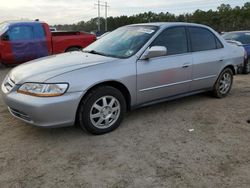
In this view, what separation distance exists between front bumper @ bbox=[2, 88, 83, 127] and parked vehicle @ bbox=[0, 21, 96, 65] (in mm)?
6762

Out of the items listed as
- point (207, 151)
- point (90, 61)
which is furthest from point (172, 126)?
point (90, 61)

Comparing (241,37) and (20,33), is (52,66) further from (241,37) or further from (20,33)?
(241,37)

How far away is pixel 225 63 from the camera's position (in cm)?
591

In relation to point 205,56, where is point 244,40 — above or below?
above

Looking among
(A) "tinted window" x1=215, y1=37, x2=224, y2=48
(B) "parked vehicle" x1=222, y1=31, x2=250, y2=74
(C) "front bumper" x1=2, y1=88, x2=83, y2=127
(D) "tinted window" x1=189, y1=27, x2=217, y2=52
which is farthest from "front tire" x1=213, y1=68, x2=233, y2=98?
(B) "parked vehicle" x1=222, y1=31, x2=250, y2=74

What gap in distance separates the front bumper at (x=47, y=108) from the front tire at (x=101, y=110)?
0.50 feet

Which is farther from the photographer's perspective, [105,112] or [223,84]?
[223,84]

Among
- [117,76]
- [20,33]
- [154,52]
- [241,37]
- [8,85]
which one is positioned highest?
[20,33]

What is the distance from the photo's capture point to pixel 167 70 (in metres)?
4.81

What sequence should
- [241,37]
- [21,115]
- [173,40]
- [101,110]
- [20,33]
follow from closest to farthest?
[21,115]
[101,110]
[173,40]
[241,37]
[20,33]

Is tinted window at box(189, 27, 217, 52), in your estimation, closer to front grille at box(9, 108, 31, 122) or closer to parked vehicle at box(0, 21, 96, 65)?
front grille at box(9, 108, 31, 122)

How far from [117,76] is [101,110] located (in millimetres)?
524

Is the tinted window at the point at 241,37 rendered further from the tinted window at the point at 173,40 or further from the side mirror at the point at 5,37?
the side mirror at the point at 5,37

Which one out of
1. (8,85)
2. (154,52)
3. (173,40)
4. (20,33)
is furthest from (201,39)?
(20,33)
